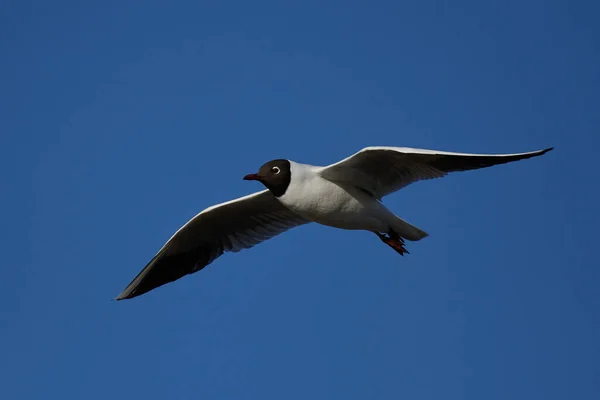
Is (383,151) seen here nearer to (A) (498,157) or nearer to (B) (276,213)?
(A) (498,157)

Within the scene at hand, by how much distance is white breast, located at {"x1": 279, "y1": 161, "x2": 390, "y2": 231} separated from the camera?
10602mm

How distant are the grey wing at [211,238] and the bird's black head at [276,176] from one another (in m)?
1.12

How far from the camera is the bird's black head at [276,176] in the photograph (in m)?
10.6

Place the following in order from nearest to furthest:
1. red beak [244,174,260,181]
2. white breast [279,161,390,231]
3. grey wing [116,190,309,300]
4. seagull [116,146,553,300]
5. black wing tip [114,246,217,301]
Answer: seagull [116,146,553,300], white breast [279,161,390,231], red beak [244,174,260,181], grey wing [116,190,309,300], black wing tip [114,246,217,301]

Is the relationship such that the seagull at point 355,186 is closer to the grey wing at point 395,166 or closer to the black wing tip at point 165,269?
the grey wing at point 395,166

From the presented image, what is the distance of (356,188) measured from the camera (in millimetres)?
10820

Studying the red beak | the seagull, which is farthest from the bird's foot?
the red beak

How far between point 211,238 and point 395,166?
289 cm

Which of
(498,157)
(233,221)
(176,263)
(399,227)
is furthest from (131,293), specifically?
(498,157)

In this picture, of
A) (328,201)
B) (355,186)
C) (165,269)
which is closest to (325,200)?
(328,201)

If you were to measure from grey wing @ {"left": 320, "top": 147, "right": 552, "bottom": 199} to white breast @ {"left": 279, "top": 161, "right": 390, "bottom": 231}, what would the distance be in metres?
0.11

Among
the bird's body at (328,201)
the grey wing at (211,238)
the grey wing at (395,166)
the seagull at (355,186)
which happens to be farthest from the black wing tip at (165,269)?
the grey wing at (395,166)

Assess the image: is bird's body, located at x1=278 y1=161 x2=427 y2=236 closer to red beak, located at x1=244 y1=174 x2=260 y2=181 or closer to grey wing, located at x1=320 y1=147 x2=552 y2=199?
grey wing, located at x1=320 y1=147 x2=552 y2=199

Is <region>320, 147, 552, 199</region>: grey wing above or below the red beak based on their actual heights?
below
